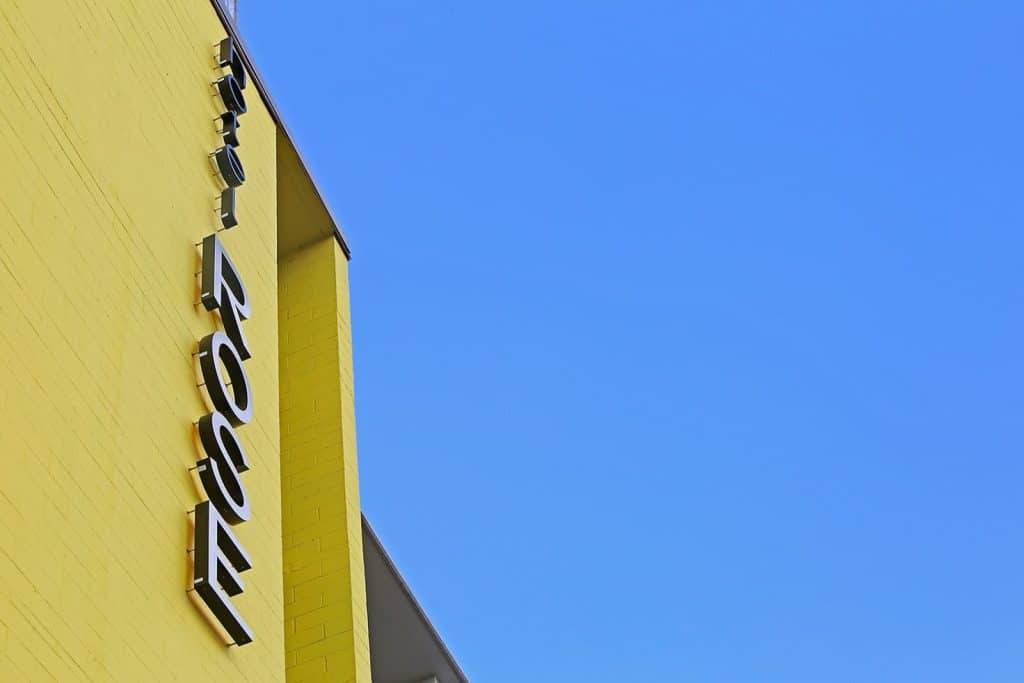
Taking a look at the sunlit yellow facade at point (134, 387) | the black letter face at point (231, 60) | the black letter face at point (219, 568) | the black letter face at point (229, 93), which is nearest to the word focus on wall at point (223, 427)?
the black letter face at point (219, 568)

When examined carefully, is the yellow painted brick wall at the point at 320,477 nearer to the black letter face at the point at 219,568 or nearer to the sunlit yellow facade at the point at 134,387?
the sunlit yellow facade at the point at 134,387

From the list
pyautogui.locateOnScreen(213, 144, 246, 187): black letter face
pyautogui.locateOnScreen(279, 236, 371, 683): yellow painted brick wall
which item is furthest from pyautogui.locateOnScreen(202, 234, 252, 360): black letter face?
pyautogui.locateOnScreen(279, 236, 371, 683): yellow painted brick wall

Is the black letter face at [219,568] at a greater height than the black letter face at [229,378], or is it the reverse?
the black letter face at [229,378]

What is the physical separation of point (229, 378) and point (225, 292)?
0.66m

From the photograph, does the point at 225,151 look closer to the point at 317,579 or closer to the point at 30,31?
the point at 30,31

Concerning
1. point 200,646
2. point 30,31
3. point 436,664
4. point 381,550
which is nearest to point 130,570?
point 200,646

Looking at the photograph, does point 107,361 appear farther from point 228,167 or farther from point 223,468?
point 228,167

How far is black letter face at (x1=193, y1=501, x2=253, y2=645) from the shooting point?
962 cm

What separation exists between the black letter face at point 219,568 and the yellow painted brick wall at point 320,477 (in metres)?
2.07

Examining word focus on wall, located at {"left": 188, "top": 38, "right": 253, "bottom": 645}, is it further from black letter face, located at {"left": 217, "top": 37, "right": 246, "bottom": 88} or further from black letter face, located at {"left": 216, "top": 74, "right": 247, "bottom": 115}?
black letter face, located at {"left": 217, "top": 37, "right": 246, "bottom": 88}

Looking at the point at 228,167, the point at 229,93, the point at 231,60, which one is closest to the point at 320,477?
the point at 228,167

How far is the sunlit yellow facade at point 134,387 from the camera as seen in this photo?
8.12 meters

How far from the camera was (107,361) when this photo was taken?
9.24 metres

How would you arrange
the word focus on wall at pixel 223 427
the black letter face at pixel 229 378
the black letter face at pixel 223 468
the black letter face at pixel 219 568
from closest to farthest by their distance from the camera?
the black letter face at pixel 219 568 < the word focus on wall at pixel 223 427 < the black letter face at pixel 223 468 < the black letter face at pixel 229 378
